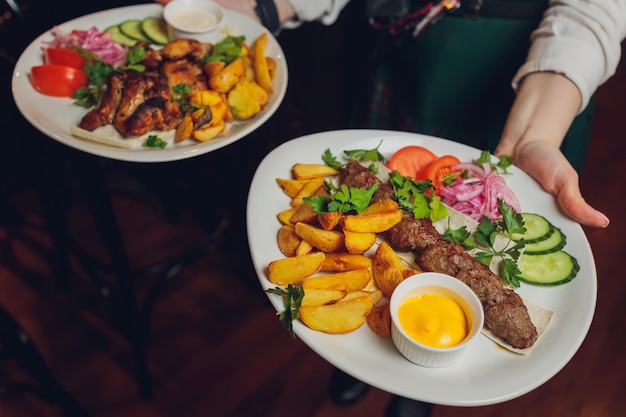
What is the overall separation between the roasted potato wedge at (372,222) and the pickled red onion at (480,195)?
250 millimetres

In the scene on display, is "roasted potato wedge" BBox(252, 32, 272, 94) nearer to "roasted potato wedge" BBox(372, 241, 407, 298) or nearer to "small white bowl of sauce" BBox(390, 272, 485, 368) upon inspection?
"roasted potato wedge" BBox(372, 241, 407, 298)

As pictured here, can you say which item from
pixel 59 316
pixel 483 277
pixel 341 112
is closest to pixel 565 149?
pixel 483 277

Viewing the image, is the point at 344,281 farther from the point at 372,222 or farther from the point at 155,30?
the point at 155,30

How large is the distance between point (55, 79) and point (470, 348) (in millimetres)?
1504

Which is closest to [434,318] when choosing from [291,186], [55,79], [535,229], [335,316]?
[335,316]

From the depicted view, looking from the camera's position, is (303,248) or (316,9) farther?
(316,9)

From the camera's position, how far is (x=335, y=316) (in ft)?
4.34

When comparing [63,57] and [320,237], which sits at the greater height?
[63,57]

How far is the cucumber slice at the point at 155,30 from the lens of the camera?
2.14m

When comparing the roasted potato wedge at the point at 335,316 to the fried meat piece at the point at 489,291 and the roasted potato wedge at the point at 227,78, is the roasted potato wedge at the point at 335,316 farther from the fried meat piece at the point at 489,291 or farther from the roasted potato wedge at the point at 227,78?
the roasted potato wedge at the point at 227,78

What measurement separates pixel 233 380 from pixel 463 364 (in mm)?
1554

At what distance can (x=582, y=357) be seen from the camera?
9.12 feet

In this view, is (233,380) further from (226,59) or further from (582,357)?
(582,357)

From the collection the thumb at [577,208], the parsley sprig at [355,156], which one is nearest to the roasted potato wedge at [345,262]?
the parsley sprig at [355,156]
